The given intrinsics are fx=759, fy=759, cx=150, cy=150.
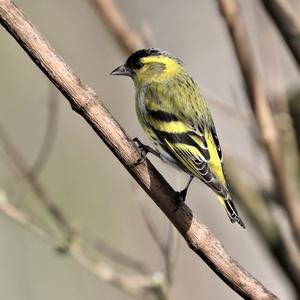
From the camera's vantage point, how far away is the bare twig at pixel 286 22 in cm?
311

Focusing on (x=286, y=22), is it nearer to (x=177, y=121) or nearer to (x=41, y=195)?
(x=177, y=121)

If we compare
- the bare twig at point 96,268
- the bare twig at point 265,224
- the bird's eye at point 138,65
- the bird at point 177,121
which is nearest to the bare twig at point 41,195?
the bare twig at point 96,268

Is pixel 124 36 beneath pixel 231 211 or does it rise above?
above

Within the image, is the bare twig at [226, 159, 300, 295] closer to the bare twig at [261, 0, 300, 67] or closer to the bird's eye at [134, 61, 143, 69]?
the bird's eye at [134, 61, 143, 69]

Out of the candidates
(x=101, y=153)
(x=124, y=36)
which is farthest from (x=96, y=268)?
(x=101, y=153)

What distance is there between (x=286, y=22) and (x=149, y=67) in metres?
1.07

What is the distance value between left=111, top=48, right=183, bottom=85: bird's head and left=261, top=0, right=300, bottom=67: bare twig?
0.90m

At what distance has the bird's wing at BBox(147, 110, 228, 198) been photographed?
334 cm

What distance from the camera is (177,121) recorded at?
3588 millimetres

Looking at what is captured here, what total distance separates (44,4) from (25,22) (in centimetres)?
428

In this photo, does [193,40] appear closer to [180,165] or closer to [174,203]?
[180,165]

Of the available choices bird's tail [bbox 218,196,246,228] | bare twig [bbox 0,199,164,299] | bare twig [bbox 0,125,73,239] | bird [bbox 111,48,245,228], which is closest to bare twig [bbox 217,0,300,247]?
bird [bbox 111,48,245,228]

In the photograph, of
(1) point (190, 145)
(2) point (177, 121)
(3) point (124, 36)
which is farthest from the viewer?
(3) point (124, 36)

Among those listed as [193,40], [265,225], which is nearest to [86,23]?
[193,40]
